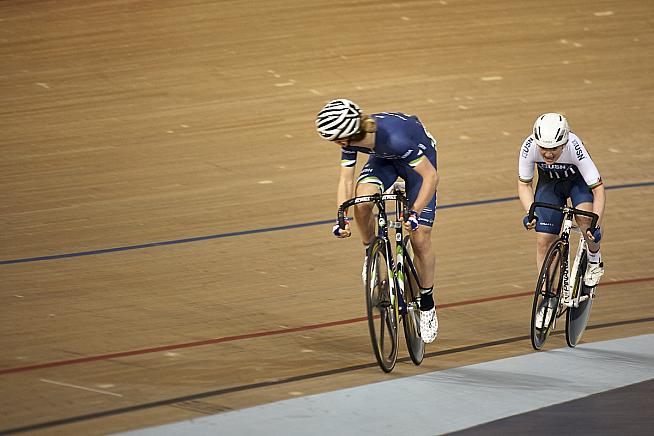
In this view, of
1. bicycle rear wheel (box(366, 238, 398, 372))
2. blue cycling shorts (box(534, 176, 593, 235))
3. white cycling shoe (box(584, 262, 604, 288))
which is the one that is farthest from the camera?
white cycling shoe (box(584, 262, 604, 288))

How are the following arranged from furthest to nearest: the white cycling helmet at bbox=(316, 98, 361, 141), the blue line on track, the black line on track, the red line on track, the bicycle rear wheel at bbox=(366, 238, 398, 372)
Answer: the blue line on track
the red line on track
the bicycle rear wheel at bbox=(366, 238, 398, 372)
the white cycling helmet at bbox=(316, 98, 361, 141)
the black line on track

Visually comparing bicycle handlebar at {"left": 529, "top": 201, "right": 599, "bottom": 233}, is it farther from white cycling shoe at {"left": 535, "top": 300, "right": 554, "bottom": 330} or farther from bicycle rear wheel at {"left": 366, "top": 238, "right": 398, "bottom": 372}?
bicycle rear wheel at {"left": 366, "top": 238, "right": 398, "bottom": 372}

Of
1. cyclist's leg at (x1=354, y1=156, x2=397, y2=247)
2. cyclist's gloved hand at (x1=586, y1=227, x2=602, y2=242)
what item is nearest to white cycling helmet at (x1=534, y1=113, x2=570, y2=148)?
cyclist's gloved hand at (x1=586, y1=227, x2=602, y2=242)

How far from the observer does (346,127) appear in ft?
13.9

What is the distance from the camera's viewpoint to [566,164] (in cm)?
480

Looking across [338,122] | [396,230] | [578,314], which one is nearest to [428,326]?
[396,230]

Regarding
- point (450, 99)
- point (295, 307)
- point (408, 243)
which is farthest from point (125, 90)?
point (408, 243)

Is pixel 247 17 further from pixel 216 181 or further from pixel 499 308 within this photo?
pixel 499 308

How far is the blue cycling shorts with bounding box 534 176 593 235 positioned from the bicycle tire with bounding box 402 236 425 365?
22.3 inches

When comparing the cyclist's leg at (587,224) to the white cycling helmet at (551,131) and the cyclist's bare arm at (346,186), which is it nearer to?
the white cycling helmet at (551,131)

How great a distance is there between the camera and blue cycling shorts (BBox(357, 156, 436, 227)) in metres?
4.63

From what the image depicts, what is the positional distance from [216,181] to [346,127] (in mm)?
3084

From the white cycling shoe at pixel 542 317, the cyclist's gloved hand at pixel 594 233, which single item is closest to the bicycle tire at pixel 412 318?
the white cycling shoe at pixel 542 317

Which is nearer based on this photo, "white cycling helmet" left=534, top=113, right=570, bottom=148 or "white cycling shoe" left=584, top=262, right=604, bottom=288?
"white cycling helmet" left=534, top=113, right=570, bottom=148
